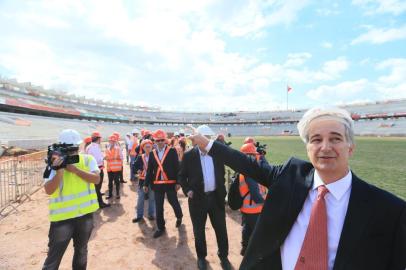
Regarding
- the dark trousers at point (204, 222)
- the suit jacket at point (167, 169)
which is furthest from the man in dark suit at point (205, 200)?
the suit jacket at point (167, 169)

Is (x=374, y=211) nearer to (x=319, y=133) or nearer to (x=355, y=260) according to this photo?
(x=355, y=260)

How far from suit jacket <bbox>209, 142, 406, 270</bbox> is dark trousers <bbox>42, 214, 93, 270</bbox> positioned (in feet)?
7.23

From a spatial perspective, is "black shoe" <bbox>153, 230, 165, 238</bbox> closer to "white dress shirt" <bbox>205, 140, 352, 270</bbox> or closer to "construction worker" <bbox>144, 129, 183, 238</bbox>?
"construction worker" <bbox>144, 129, 183, 238</bbox>

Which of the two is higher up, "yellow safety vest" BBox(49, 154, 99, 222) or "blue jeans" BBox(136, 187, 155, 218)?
"yellow safety vest" BBox(49, 154, 99, 222)

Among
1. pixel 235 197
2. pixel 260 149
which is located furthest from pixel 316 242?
pixel 260 149

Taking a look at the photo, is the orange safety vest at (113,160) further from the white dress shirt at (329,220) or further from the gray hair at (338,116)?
the gray hair at (338,116)

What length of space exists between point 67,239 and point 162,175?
7.53 ft

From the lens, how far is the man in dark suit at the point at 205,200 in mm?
3615

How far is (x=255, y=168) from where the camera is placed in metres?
1.76

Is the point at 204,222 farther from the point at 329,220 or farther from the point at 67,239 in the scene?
the point at 329,220

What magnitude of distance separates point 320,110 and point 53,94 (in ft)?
207

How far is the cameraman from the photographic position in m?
2.54

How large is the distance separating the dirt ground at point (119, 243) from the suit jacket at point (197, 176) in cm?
115

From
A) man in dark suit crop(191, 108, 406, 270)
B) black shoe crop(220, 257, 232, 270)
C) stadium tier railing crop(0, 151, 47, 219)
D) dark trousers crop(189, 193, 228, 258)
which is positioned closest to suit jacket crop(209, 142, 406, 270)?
man in dark suit crop(191, 108, 406, 270)
